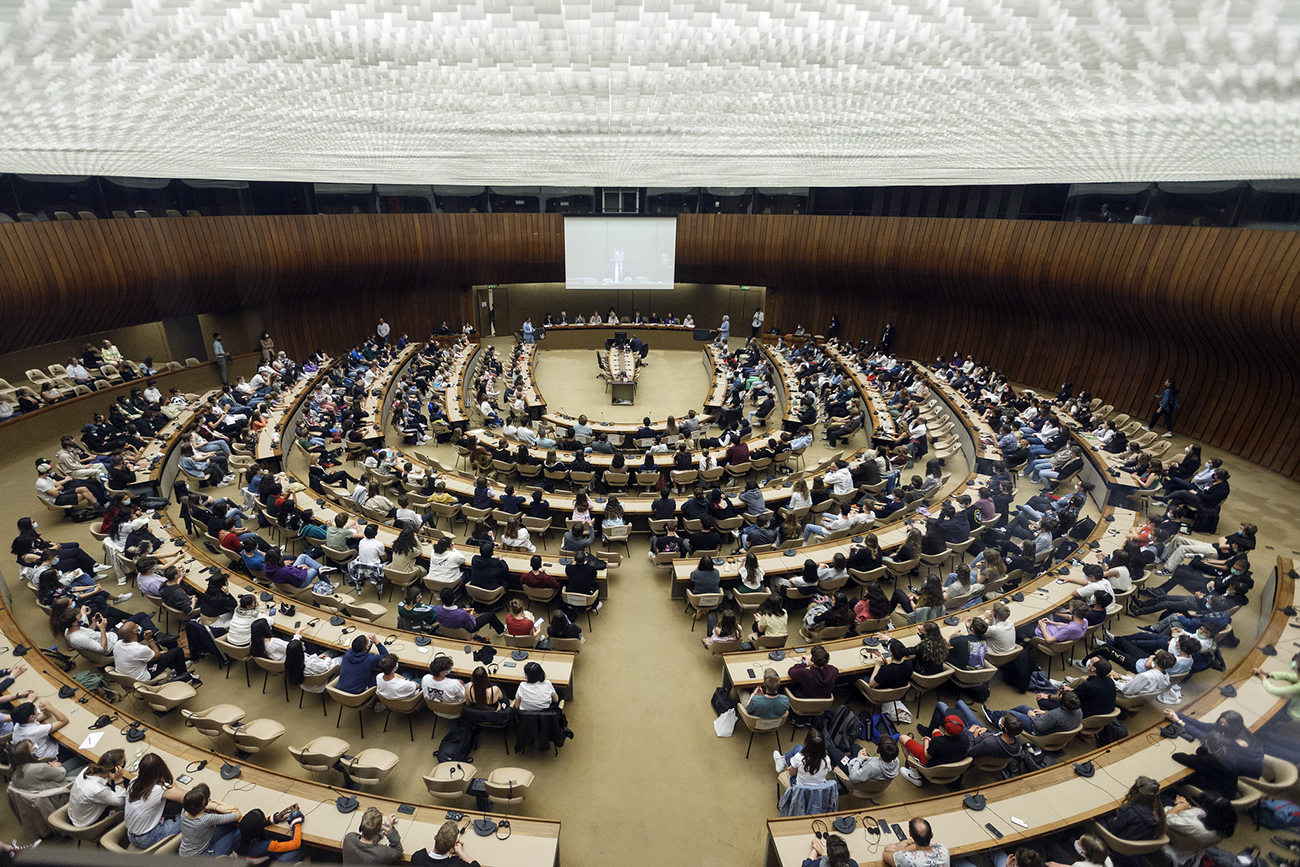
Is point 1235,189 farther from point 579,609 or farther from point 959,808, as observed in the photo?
point 579,609

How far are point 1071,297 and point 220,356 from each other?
77.0 feet

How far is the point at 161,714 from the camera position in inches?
256

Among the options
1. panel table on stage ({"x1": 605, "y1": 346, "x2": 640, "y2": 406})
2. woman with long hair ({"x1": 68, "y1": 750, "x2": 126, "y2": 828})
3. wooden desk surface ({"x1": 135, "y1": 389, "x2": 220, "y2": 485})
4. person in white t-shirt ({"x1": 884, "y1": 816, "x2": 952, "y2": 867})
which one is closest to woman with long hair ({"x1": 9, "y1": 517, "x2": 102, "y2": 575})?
wooden desk surface ({"x1": 135, "y1": 389, "x2": 220, "y2": 485})

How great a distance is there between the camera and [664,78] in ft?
4.39

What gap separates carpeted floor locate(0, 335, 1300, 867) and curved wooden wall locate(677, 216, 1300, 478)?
5633 millimetres

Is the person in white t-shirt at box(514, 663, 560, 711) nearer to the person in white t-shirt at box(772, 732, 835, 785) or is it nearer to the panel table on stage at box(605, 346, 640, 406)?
the person in white t-shirt at box(772, 732, 835, 785)

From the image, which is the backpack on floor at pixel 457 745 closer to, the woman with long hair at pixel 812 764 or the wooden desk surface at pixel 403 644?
the wooden desk surface at pixel 403 644

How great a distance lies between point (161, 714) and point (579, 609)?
15.2ft

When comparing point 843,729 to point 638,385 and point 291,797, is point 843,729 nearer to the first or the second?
point 291,797

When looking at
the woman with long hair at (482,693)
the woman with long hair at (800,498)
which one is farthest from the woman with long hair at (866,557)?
the woman with long hair at (482,693)

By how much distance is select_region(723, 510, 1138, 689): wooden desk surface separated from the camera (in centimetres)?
655

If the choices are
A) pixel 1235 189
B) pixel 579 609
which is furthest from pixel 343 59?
pixel 1235 189

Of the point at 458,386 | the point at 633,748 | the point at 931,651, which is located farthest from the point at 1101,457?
the point at 458,386

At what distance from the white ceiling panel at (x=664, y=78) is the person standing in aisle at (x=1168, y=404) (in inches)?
598
